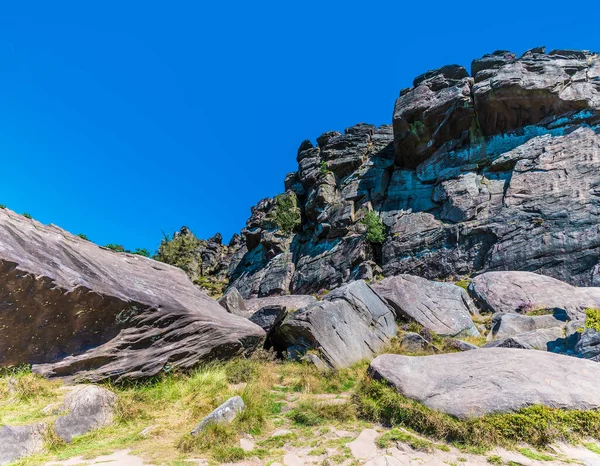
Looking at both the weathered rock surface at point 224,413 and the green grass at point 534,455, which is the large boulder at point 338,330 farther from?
the green grass at point 534,455

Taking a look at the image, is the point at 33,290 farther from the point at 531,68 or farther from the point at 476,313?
the point at 531,68

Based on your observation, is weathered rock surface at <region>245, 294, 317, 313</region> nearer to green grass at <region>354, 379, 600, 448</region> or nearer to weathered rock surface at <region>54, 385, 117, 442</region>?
weathered rock surface at <region>54, 385, 117, 442</region>

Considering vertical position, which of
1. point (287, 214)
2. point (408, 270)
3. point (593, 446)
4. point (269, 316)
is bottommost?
point (593, 446)

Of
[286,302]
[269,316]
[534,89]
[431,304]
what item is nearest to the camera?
[269,316]

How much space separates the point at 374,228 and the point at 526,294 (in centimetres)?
1941

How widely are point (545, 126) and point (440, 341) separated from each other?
1252 inches

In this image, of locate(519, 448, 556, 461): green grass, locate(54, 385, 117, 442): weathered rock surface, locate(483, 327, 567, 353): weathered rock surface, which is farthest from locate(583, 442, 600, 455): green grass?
locate(54, 385, 117, 442): weathered rock surface

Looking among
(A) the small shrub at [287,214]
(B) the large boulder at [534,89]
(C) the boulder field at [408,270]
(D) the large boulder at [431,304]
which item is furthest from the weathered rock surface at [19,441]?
(B) the large boulder at [534,89]

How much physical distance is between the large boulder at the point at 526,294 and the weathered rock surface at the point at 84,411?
1865 cm

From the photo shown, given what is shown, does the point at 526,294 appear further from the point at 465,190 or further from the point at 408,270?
the point at 465,190

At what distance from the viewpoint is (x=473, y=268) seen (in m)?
30.1

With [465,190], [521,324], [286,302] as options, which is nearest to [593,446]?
[521,324]

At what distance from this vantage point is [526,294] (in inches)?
770

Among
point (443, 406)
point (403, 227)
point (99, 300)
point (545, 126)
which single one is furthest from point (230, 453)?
point (545, 126)
